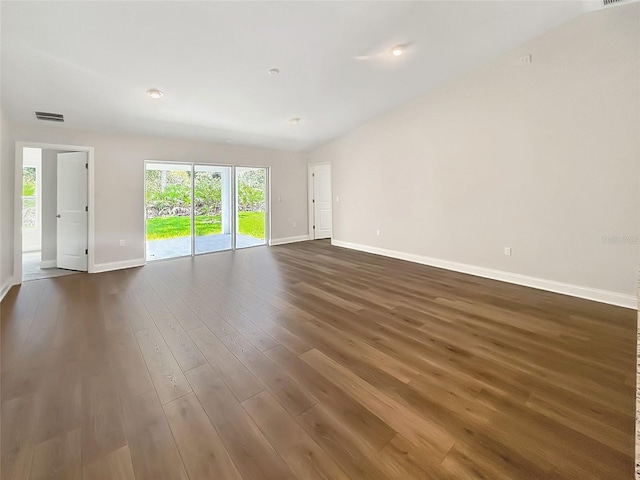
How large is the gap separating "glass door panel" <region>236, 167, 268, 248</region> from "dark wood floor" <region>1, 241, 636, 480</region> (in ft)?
12.4

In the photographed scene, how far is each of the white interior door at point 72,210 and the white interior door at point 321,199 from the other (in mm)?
5157

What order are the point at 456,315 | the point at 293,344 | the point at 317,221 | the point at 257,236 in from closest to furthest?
1. the point at 293,344
2. the point at 456,315
3. the point at 257,236
4. the point at 317,221

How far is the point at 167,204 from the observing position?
232 inches

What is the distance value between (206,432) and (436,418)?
1.28 meters

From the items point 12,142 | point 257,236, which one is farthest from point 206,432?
point 257,236

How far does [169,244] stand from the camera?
6.87m

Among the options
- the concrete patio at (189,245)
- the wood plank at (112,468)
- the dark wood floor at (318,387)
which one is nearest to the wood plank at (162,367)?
the dark wood floor at (318,387)

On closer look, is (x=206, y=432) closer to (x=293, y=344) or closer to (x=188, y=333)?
(x=293, y=344)

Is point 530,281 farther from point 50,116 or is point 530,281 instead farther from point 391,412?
point 50,116

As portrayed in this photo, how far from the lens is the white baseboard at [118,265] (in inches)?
194

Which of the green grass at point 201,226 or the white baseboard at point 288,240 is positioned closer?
the green grass at point 201,226

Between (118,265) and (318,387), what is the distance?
16.6 ft

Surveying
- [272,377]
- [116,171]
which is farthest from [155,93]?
[272,377]

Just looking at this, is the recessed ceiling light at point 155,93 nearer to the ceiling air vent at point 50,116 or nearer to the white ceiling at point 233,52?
the white ceiling at point 233,52
